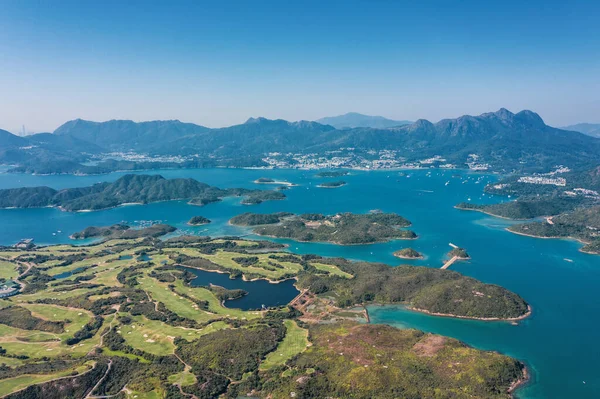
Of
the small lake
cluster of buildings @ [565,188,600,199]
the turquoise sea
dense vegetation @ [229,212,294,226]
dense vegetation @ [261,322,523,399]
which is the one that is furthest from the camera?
cluster of buildings @ [565,188,600,199]

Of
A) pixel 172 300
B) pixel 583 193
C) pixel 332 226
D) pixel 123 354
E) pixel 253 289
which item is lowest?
pixel 123 354

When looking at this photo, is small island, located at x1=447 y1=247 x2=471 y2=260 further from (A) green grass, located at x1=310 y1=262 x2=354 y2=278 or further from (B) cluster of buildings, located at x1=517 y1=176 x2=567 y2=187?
(B) cluster of buildings, located at x1=517 y1=176 x2=567 y2=187

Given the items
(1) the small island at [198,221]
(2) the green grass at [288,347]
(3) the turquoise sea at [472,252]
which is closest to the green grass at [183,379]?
(2) the green grass at [288,347]

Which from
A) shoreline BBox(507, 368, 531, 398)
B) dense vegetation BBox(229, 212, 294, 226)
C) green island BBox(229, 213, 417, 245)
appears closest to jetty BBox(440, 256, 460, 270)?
green island BBox(229, 213, 417, 245)

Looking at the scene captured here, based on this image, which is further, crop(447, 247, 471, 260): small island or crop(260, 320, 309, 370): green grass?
crop(447, 247, 471, 260): small island

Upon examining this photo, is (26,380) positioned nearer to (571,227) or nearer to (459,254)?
(459,254)

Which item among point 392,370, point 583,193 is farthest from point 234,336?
point 583,193
